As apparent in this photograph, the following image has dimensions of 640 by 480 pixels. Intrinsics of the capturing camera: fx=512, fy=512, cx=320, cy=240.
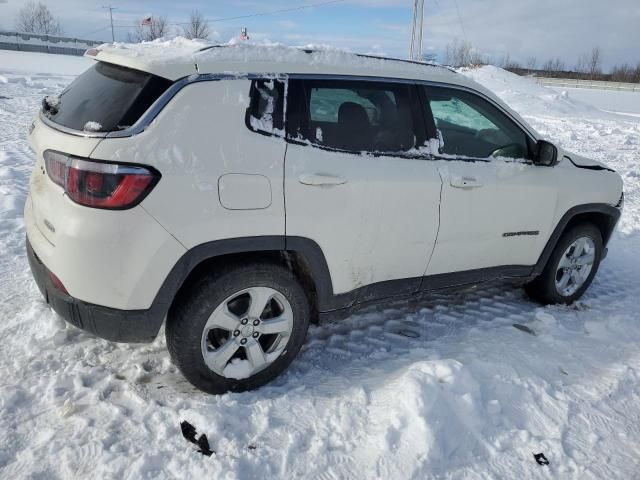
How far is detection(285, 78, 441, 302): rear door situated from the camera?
2.81 metres

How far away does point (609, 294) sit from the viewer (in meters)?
4.63

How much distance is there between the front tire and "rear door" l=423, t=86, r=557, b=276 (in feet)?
3.63

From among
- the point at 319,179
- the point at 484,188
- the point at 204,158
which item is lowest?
the point at 484,188

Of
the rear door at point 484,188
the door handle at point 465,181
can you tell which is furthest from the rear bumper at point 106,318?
the door handle at point 465,181

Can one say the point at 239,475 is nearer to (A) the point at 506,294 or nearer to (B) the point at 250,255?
(B) the point at 250,255

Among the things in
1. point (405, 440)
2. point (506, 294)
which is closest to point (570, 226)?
point (506, 294)

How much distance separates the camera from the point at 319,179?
279cm

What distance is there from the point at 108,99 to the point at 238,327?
54.0 inches

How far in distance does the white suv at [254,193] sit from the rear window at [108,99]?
0.01 metres

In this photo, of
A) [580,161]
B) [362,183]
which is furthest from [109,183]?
[580,161]

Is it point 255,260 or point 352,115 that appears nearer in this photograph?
point 255,260

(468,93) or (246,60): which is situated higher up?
(246,60)

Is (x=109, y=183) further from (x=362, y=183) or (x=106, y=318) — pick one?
(x=362, y=183)

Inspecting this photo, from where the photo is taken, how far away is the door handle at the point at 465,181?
3.31m
